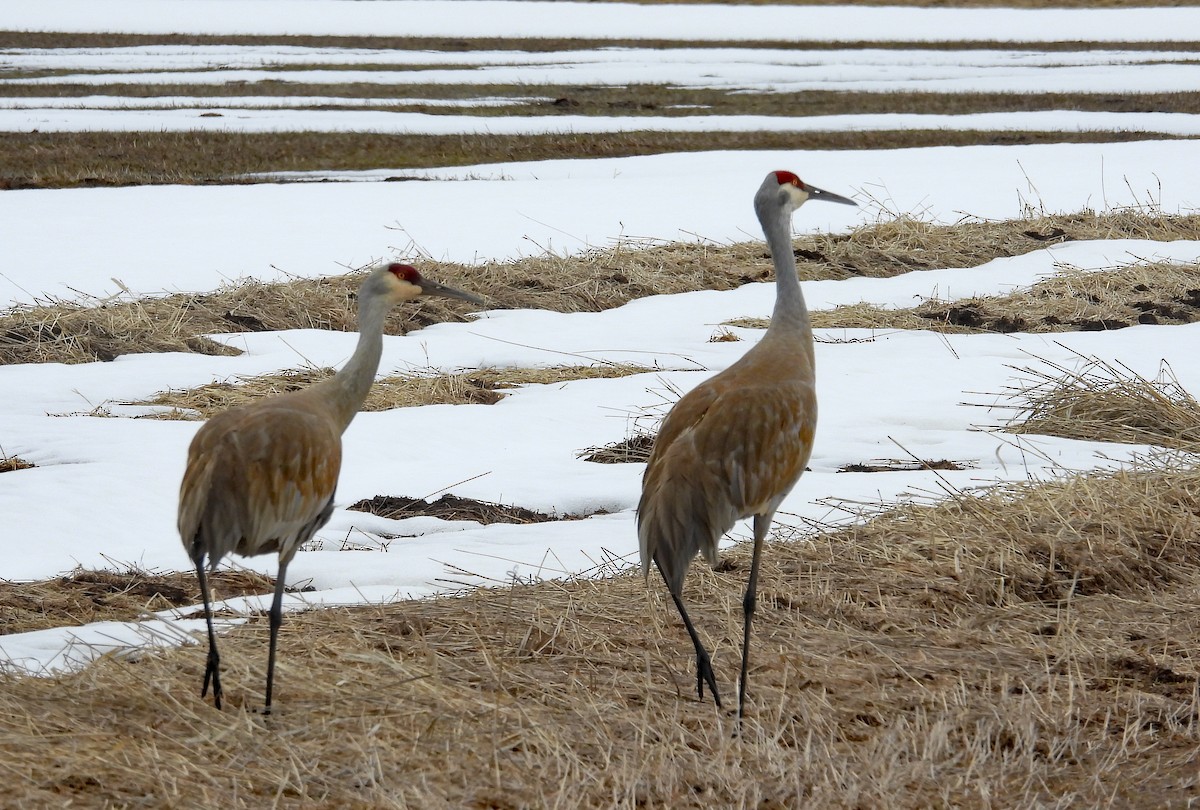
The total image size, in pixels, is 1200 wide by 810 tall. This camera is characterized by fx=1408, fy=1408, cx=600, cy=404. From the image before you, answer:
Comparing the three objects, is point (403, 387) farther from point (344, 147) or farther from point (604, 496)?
point (344, 147)

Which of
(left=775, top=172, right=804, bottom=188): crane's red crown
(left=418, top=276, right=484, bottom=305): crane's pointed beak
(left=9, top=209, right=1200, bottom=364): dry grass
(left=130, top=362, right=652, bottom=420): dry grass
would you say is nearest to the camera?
(left=418, top=276, right=484, bottom=305): crane's pointed beak

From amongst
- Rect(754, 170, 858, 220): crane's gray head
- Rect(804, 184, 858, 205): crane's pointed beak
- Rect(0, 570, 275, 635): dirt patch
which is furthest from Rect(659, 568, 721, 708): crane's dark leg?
Rect(0, 570, 275, 635): dirt patch

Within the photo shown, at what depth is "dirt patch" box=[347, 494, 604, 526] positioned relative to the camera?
19.5 ft

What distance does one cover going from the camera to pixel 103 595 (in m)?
4.85

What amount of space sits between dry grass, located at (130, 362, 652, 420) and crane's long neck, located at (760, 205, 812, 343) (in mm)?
3356

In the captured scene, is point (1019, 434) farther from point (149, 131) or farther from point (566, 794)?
point (149, 131)

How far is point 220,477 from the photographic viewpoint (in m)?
3.68

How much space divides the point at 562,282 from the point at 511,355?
1.96 metres

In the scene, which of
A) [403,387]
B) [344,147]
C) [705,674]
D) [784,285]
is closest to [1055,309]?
[403,387]

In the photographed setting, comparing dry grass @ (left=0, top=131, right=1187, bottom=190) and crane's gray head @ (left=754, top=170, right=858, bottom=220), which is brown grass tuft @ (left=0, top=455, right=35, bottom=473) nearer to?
crane's gray head @ (left=754, top=170, right=858, bottom=220)

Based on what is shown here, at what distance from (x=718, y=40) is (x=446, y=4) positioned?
14615mm

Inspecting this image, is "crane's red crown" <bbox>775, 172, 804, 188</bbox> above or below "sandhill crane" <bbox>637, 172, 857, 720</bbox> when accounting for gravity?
above

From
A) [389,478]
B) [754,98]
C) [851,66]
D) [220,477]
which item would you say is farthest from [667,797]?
[851,66]

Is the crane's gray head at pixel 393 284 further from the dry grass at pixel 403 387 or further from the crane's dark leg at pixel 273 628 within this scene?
the dry grass at pixel 403 387
